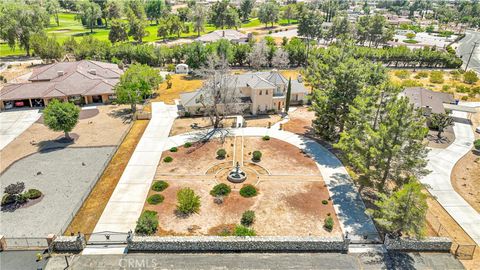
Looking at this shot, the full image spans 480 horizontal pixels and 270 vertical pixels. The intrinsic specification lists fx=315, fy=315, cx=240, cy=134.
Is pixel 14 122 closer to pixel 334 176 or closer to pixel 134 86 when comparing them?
pixel 134 86

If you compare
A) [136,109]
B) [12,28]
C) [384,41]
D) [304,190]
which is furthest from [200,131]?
[384,41]

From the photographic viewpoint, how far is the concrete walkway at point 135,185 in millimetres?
33125

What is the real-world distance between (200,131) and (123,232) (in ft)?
85.0

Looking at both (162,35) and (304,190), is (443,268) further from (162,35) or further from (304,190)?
(162,35)

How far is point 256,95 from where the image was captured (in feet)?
200

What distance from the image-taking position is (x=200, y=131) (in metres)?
55.3

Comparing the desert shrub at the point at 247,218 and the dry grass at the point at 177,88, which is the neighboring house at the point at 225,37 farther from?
the desert shrub at the point at 247,218

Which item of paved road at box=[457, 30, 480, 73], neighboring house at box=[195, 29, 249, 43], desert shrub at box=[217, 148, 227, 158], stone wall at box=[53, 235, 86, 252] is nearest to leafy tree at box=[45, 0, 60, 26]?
neighboring house at box=[195, 29, 249, 43]

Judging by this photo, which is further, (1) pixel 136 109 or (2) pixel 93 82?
(2) pixel 93 82

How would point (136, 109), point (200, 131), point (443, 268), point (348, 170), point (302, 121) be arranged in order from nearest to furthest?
point (443, 268) → point (348, 170) → point (200, 131) → point (302, 121) → point (136, 109)

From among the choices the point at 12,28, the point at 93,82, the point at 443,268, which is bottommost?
the point at 443,268

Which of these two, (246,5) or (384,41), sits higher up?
(246,5)

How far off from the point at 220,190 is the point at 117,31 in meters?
94.3

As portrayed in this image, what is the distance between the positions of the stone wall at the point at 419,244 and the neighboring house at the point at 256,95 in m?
35.2
